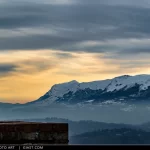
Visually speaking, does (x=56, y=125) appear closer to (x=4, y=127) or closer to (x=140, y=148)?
(x=4, y=127)

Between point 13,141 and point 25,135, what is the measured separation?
0.27m

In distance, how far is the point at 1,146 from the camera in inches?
246

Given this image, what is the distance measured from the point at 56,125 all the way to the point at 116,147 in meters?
4.96

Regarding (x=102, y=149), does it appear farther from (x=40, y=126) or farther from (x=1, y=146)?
(x=40, y=126)

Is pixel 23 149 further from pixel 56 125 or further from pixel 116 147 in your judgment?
pixel 56 125

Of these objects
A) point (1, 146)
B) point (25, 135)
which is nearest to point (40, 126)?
point (25, 135)

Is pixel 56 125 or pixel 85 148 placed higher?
pixel 56 125

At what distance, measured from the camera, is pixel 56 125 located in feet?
36.2

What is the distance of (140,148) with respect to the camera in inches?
241

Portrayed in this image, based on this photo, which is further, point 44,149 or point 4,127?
point 4,127

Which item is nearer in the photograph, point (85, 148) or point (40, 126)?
point (85, 148)

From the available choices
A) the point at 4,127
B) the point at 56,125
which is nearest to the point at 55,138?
the point at 56,125

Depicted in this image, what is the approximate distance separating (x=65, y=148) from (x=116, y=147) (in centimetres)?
52

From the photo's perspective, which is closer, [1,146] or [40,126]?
[1,146]
